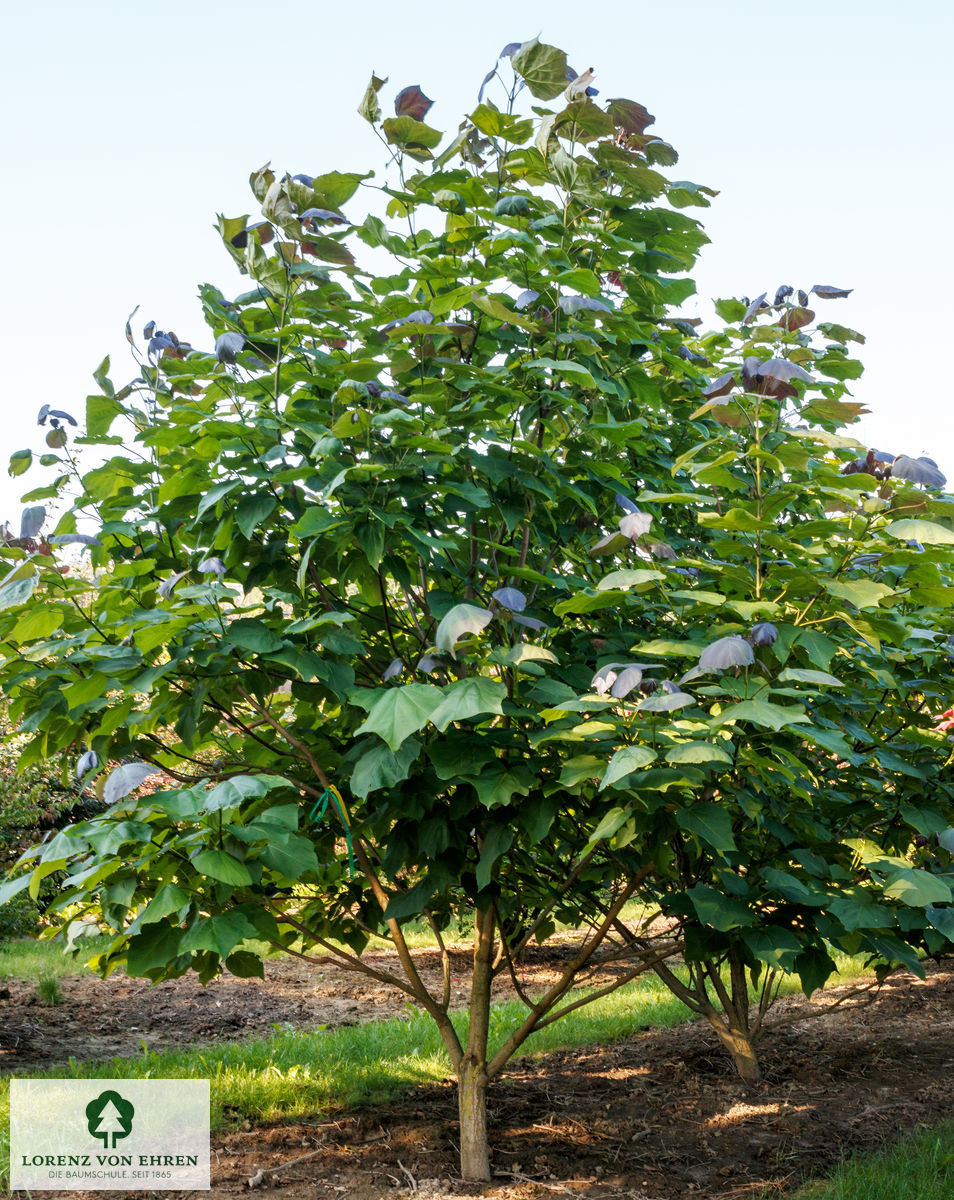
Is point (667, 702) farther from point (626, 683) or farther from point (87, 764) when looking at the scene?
point (87, 764)

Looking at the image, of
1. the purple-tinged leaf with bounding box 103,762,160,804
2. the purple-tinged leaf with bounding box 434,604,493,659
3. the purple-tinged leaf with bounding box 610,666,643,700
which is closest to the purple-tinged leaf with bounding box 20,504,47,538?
the purple-tinged leaf with bounding box 103,762,160,804

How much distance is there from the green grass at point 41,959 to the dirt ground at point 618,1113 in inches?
44.7

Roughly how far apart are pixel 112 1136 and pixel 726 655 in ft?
9.44

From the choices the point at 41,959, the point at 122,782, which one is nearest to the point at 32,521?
the point at 122,782

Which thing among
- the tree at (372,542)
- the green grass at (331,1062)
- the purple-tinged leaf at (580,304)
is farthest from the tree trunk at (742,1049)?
the purple-tinged leaf at (580,304)

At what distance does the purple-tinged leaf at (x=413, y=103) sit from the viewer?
8.90ft

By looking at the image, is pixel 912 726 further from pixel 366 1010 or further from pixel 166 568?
pixel 366 1010

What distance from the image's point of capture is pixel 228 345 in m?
2.38

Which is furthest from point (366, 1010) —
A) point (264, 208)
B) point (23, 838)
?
point (264, 208)

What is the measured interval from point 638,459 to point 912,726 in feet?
4.35

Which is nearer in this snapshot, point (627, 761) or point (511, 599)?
point (627, 761)

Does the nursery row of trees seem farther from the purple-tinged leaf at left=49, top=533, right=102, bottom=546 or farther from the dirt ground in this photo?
the dirt ground

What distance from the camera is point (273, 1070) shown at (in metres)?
4.40

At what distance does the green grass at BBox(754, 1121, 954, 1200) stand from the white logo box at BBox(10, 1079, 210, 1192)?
1.97 metres
